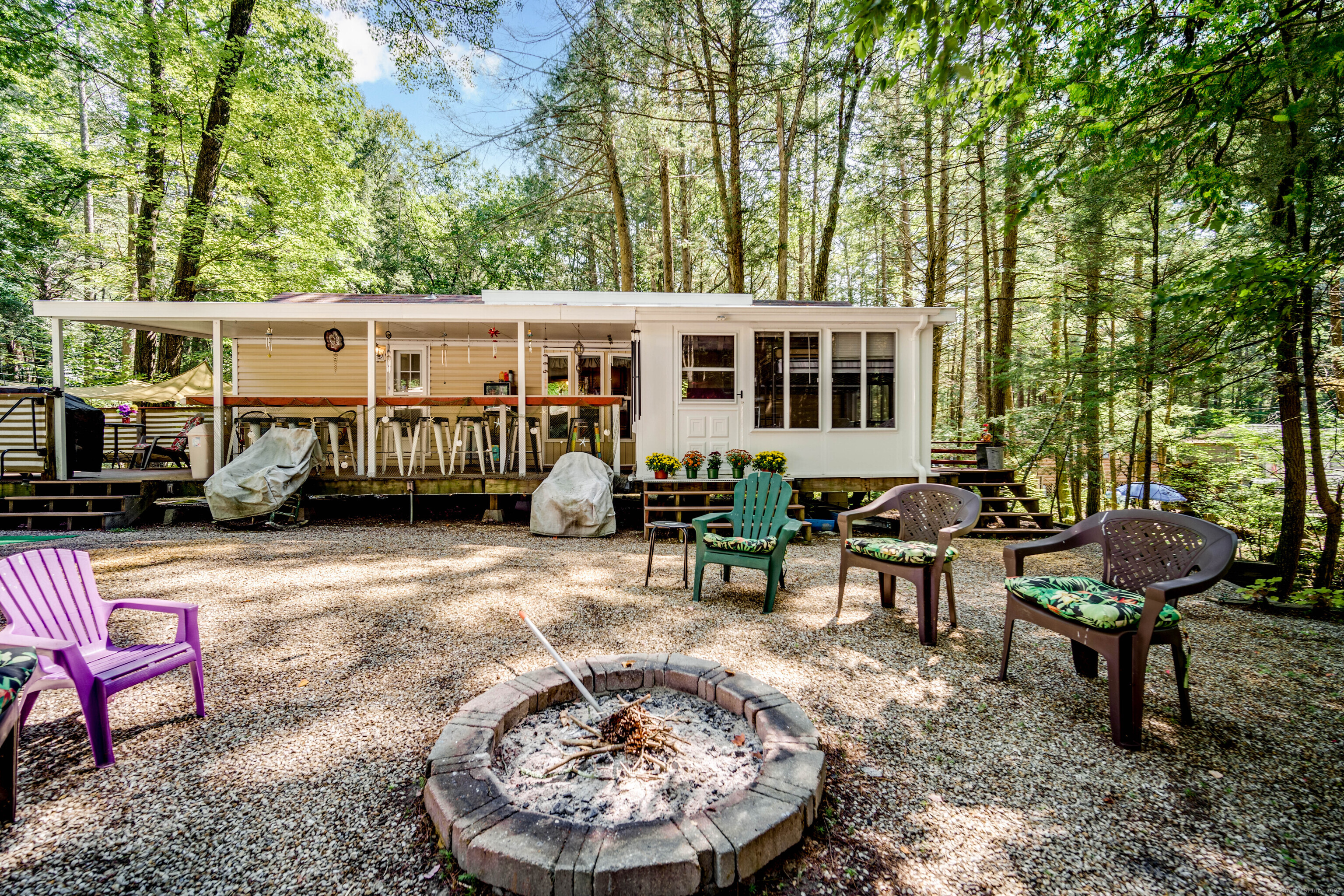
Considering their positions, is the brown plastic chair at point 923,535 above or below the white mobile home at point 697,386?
below

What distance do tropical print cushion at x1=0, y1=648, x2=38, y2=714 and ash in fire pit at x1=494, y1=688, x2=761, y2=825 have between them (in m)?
1.43

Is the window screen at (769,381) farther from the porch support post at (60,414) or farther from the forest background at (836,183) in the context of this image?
the porch support post at (60,414)

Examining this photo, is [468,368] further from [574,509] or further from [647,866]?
[647,866]

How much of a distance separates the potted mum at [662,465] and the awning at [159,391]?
6720 millimetres

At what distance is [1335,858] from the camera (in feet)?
5.49

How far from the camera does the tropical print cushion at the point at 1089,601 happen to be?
230cm

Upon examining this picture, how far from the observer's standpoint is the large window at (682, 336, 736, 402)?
7.39 m

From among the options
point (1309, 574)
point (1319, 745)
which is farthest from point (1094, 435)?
point (1319, 745)

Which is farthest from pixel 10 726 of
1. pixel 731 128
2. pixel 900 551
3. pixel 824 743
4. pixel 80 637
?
pixel 731 128

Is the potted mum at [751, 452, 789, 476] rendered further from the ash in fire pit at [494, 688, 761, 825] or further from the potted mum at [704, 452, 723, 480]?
the ash in fire pit at [494, 688, 761, 825]

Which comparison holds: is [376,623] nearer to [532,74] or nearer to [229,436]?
[229,436]

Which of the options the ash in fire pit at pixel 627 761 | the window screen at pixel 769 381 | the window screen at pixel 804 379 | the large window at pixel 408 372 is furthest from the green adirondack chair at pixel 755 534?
the large window at pixel 408 372

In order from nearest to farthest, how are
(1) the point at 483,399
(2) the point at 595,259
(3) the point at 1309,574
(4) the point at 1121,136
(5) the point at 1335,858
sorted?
(5) the point at 1335,858
(4) the point at 1121,136
(3) the point at 1309,574
(1) the point at 483,399
(2) the point at 595,259

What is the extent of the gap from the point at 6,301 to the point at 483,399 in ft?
67.0
